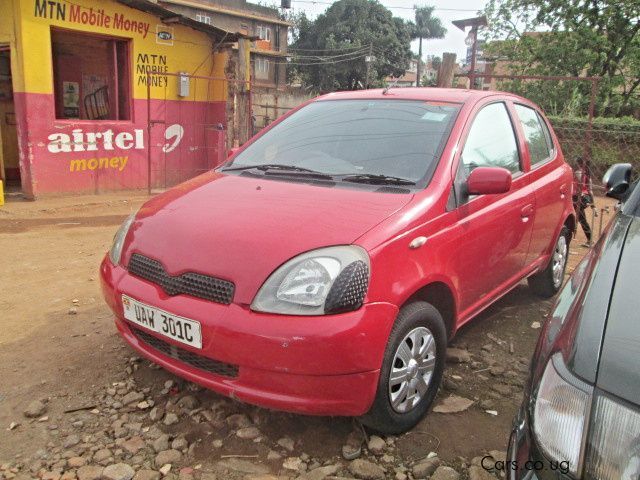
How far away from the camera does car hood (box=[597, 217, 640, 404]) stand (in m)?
1.37

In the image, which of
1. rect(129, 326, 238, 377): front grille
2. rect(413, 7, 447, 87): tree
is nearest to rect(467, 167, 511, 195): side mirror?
rect(129, 326, 238, 377): front grille

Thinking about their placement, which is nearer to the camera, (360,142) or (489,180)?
(489,180)

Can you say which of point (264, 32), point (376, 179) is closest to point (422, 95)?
point (376, 179)

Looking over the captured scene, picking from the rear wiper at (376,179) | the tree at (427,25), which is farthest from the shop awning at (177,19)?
the tree at (427,25)

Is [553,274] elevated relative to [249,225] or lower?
lower

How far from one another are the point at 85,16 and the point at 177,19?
64.1 inches

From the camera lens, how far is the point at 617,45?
1575cm

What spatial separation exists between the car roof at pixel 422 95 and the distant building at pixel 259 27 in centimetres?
3575

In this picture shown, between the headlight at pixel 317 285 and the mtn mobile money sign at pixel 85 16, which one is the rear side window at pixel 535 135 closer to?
the headlight at pixel 317 285

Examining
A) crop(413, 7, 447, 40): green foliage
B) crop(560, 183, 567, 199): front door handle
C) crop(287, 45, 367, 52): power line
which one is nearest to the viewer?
crop(560, 183, 567, 199): front door handle

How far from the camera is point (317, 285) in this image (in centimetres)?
225

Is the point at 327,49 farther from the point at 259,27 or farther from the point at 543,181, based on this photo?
the point at 543,181

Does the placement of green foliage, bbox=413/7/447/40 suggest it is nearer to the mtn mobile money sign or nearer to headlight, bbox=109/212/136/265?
the mtn mobile money sign

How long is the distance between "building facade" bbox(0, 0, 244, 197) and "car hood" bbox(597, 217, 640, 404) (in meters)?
8.66
